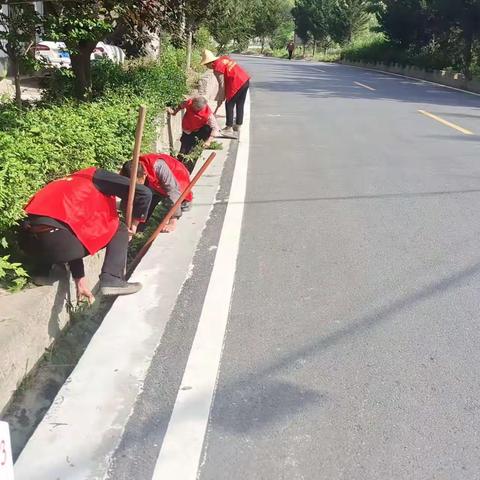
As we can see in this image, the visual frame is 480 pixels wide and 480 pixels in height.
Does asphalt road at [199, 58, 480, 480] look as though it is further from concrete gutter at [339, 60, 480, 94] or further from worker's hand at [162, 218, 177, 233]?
A: concrete gutter at [339, 60, 480, 94]

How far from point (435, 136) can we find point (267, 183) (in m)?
4.68

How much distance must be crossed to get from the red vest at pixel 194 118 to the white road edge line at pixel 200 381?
11.3ft

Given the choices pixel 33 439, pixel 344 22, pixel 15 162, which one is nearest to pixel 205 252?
pixel 15 162

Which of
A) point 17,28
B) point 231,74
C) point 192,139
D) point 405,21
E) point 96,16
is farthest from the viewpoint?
point 405,21

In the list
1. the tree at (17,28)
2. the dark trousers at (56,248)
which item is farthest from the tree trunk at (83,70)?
the dark trousers at (56,248)

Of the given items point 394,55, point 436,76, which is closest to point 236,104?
point 436,76

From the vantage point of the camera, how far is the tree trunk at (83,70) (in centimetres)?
811

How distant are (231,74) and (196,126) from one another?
227cm

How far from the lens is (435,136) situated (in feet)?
34.9

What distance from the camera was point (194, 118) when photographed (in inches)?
328

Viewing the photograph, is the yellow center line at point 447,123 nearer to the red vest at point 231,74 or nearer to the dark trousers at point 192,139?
the red vest at point 231,74

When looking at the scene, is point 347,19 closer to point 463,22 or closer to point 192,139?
point 463,22

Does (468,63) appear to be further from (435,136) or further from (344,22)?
(344,22)

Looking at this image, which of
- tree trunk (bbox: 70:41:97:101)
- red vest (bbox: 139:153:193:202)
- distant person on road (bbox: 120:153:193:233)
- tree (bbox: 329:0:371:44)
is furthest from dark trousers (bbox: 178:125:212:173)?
tree (bbox: 329:0:371:44)
